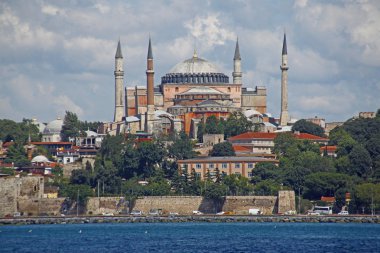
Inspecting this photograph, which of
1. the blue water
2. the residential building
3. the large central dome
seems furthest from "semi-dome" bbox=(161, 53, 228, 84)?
the blue water

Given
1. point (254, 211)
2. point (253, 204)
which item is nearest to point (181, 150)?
point (253, 204)

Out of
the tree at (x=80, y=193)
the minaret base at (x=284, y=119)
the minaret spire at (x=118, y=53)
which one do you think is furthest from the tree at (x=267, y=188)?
the minaret spire at (x=118, y=53)

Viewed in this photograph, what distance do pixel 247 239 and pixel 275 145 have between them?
3885cm

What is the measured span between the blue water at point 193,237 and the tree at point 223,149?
Result: 20022mm

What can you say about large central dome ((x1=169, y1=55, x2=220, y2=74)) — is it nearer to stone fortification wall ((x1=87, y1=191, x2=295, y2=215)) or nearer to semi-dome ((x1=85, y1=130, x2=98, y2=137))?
semi-dome ((x1=85, y1=130, x2=98, y2=137))

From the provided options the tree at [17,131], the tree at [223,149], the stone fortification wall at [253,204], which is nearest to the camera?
the stone fortification wall at [253,204]

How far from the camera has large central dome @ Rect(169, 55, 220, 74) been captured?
135000mm

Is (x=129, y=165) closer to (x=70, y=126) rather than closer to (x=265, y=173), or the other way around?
(x=265, y=173)

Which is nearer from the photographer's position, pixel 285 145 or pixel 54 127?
pixel 285 145

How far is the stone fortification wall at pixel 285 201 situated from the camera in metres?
98.8

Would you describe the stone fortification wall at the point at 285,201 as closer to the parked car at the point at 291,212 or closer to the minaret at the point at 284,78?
the parked car at the point at 291,212

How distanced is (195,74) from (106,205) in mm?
34082

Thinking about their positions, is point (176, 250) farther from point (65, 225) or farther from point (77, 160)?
point (77, 160)

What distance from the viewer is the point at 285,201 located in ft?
325
